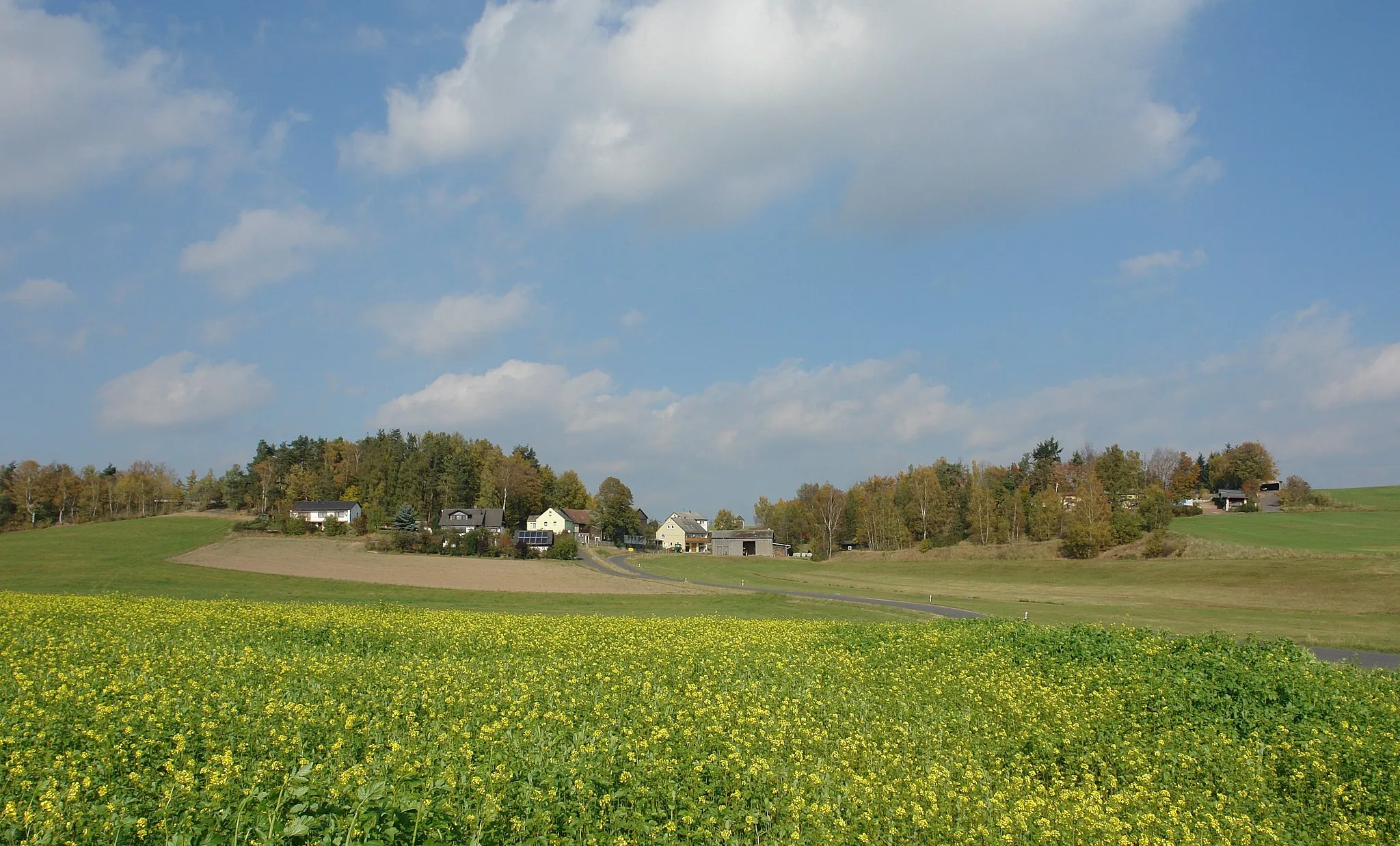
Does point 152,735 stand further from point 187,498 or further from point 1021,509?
point 187,498

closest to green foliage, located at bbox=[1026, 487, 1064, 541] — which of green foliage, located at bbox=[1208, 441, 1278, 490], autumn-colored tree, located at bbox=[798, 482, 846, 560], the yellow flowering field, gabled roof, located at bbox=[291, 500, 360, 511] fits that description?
autumn-colored tree, located at bbox=[798, 482, 846, 560]

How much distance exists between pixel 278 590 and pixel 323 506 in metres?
81.1

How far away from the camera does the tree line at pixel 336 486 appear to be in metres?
135

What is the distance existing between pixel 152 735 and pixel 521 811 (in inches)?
183

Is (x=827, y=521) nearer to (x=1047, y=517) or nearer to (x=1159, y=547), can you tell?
(x=1047, y=517)

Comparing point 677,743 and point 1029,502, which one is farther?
point 1029,502

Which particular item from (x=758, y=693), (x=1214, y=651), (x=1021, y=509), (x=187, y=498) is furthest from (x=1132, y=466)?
(x=187, y=498)

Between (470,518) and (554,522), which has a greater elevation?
(470,518)

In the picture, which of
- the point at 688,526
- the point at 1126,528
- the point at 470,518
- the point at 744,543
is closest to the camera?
the point at 1126,528

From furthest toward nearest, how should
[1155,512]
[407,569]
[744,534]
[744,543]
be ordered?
[744,534] < [744,543] < [1155,512] < [407,569]

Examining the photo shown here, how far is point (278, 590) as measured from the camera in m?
53.9

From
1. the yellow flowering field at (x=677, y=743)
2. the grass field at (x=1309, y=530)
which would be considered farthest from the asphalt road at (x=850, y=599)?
the grass field at (x=1309, y=530)

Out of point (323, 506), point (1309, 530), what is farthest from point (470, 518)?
point (1309, 530)

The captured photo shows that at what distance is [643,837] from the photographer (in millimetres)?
7023
